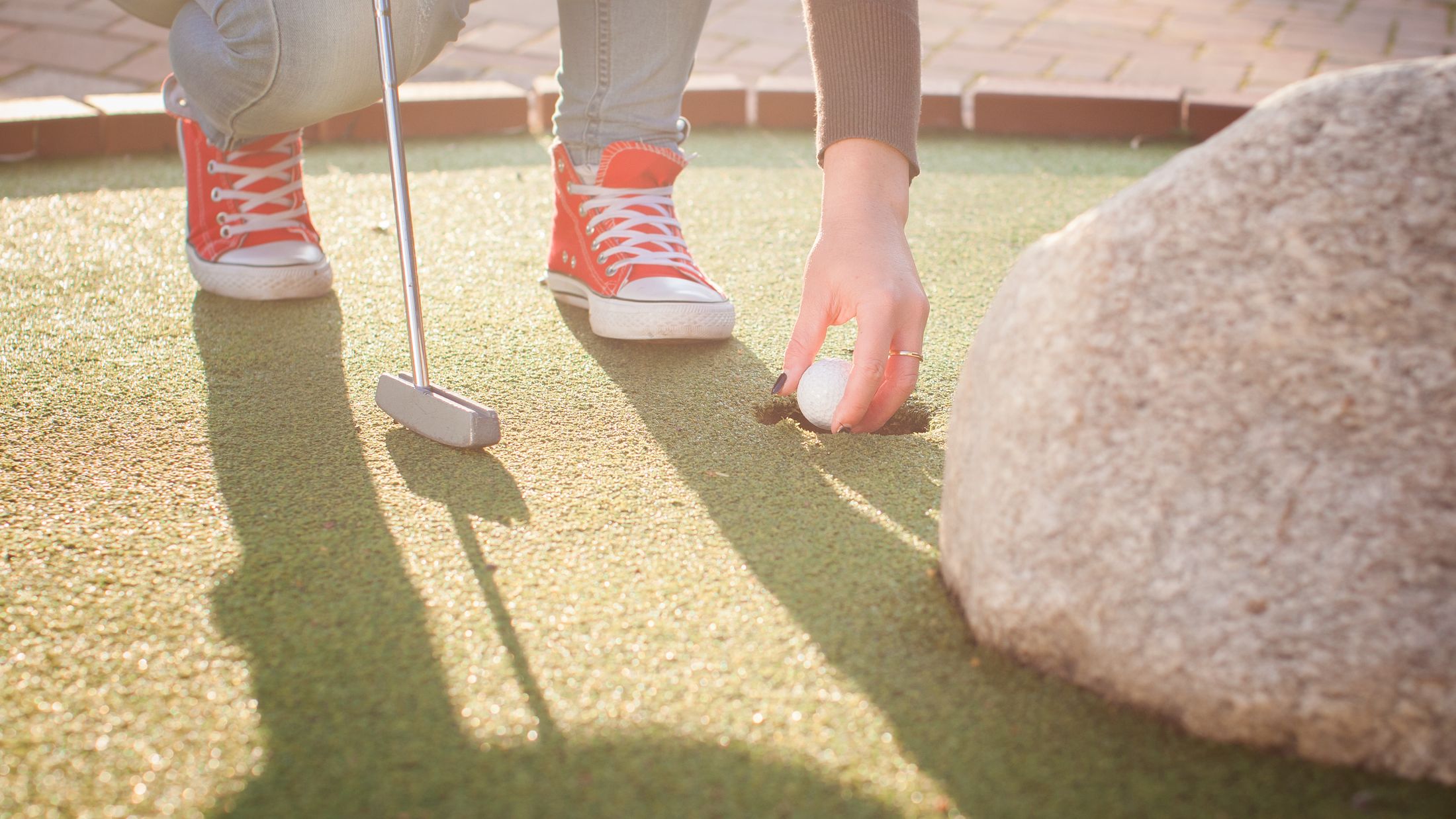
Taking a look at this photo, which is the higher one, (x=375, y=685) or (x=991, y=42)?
(x=991, y=42)

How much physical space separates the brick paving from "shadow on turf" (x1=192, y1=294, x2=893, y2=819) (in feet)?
10.1

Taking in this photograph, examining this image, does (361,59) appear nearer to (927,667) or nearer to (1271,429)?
(927,667)

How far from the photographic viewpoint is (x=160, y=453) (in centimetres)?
159

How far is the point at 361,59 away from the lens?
1938 millimetres

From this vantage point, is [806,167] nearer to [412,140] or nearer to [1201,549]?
[412,140]

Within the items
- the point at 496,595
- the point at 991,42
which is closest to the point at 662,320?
the point at 496,595

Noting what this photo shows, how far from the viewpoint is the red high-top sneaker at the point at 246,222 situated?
2.22m

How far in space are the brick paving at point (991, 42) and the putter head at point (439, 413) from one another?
2.93m

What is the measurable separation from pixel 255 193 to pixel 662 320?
100cm

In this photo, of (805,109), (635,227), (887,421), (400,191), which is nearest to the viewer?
(400,191)

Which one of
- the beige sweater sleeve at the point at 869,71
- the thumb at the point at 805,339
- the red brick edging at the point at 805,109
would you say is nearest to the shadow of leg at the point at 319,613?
the thumb at the point at 805,339

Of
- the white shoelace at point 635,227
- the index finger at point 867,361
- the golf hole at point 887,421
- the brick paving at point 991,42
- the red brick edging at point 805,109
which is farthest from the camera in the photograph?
the brick paving at point 991,42

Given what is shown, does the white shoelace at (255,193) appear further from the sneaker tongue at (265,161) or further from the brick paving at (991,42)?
the brick paving at (991,42)

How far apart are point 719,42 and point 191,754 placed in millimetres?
4544
